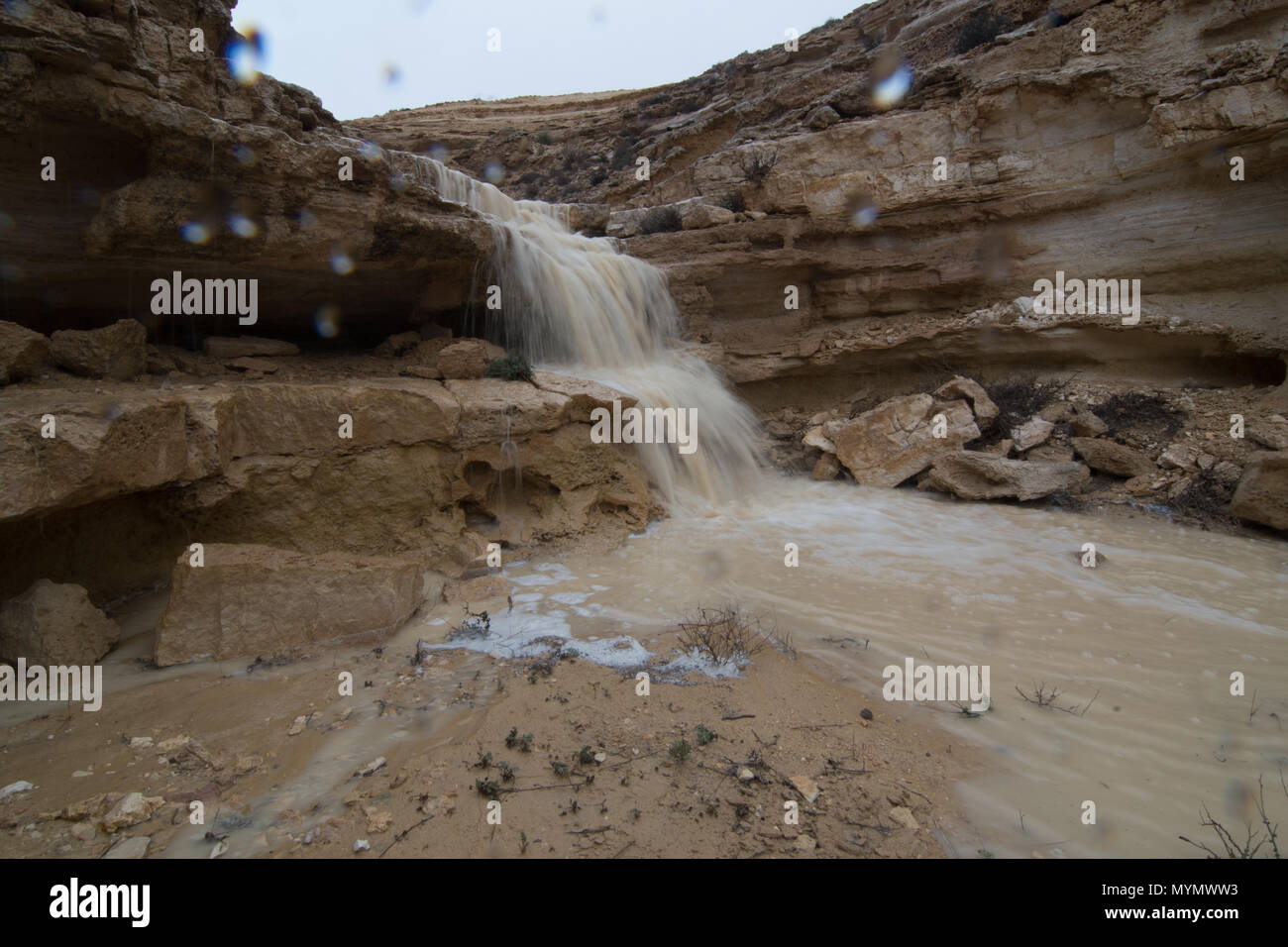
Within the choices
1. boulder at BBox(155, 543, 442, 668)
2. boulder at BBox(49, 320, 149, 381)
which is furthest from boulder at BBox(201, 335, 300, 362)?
boulder at BBox(155, 543, 442, 668)

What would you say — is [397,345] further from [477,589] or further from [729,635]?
[729,635]

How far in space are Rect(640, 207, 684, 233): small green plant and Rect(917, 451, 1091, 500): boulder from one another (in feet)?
19.2

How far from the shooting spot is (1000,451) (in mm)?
8219

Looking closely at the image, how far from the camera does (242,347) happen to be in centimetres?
642

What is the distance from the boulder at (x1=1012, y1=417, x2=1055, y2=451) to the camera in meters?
8.16

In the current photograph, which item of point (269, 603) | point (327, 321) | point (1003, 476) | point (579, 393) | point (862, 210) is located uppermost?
point (862, 210)

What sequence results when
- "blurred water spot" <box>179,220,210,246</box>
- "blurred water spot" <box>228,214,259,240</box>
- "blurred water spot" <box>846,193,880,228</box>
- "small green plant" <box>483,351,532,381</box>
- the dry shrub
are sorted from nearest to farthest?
the dry shrub, "blurred water spot" <box>179,220,210,246</box>, "blurred water spot" <box>228,214,259,240</box>, "small green plant" <box>483,351,532,381</box>, "blurred water spot" <box>846,193,880,228</box>

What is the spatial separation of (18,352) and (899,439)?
28.5ft

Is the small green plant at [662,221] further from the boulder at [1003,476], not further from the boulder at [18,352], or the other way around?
the boulder at [18,352]

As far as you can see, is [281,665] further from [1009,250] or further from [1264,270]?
[1264,270]

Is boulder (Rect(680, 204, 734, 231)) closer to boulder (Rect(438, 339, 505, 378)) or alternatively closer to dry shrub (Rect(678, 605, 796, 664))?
boulder (Rect(438, 339, 505, 378))

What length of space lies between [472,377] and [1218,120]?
9.22 meters

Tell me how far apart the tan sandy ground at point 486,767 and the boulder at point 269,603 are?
0.31 m

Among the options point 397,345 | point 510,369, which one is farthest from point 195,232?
point 510,369
